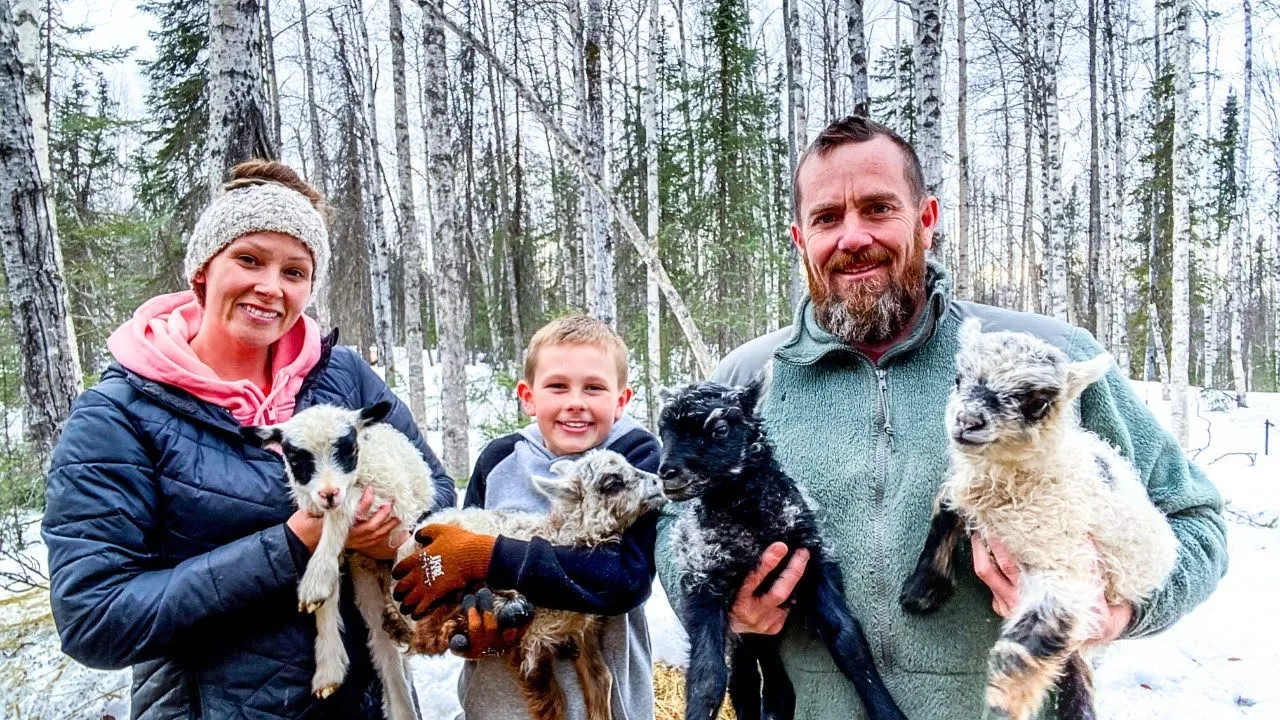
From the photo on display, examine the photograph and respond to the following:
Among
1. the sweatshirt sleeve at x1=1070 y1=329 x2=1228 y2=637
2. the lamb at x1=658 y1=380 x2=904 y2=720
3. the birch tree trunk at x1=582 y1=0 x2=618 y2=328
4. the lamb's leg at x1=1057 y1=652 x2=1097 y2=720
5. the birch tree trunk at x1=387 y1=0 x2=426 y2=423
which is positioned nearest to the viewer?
the lamb's leg at x1=1057 y1=652 x2=1097 y2=720

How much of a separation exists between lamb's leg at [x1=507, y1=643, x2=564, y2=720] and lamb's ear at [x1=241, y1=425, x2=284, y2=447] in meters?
1.35

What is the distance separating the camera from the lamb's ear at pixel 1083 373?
216 cm

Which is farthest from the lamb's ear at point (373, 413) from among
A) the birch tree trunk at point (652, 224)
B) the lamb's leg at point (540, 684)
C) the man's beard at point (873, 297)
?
the birch tree trunk at point (652, 224)

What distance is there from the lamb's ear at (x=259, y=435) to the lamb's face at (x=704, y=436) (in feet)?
4.79

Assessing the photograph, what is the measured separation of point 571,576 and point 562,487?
0.41m

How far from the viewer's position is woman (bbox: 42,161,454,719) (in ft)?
7.32

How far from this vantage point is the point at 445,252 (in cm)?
1176

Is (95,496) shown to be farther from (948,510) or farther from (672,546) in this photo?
(948,510)

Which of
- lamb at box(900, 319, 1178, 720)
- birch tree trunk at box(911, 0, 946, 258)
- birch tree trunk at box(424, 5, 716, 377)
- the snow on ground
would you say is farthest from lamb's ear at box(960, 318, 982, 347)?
birch tree trunk at box(911, 0, 946, 258)

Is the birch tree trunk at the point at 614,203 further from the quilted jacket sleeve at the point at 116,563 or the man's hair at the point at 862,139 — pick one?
the quilted jacket sleeve at the point at 116,563

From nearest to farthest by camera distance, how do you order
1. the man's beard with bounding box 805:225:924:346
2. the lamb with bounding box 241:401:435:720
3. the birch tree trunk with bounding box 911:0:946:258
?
the man's beard with bounding box 805:225:924:346
the lamb with bounding box 241:401:435:720
the birch tree trunk with bounding box 911:0:946:258

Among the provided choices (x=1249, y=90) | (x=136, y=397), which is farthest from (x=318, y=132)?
(x=1249, y=90)

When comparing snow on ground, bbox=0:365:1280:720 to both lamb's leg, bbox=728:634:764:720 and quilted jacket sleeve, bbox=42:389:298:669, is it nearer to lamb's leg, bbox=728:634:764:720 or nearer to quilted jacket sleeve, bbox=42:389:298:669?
lamb's leg, bbox=728:634:764:720

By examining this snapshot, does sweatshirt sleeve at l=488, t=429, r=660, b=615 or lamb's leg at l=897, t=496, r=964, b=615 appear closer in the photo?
lamb's leg at l=897, t=496, r=964, b=615
